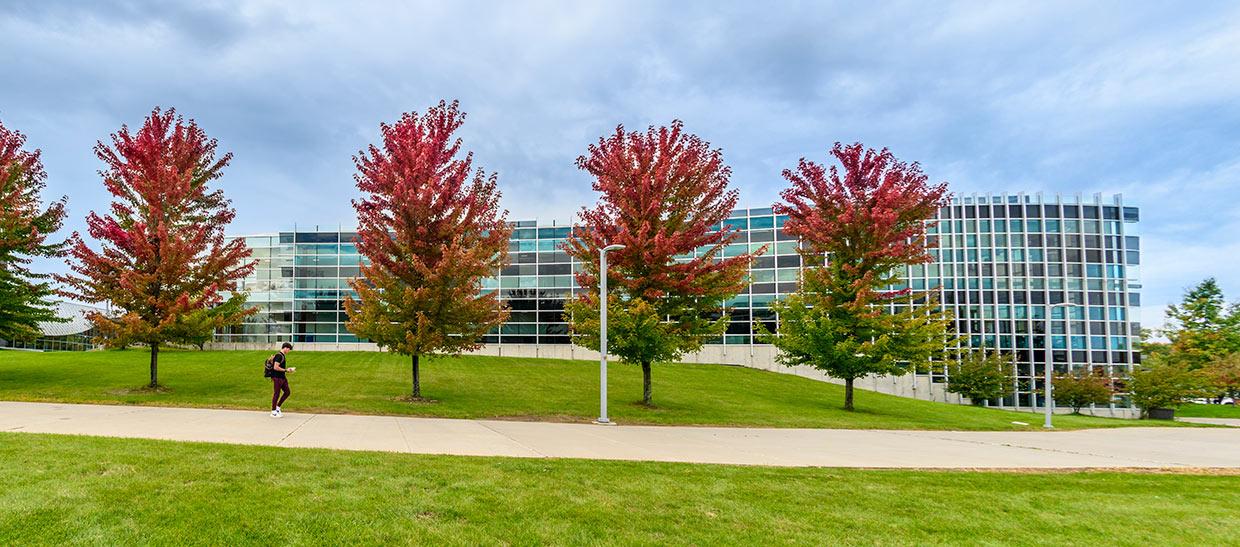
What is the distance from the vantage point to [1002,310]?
212ft

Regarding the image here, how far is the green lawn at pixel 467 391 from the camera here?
62.3 feet

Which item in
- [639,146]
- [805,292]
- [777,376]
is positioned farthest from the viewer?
[777,376]

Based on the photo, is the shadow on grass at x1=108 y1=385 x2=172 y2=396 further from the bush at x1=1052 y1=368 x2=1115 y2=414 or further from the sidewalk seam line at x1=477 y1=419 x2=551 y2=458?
the bush at x1=1052 y1=368 x2=1115 y2=414

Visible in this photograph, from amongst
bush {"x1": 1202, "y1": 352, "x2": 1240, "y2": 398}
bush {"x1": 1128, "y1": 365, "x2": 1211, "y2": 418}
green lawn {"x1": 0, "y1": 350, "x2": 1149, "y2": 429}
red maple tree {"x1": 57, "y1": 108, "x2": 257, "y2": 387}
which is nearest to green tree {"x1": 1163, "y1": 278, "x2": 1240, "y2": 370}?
bush {"x1": 1202, "y1": 352, "x2": 1240, "y2": 398}

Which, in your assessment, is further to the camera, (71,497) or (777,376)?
(777,376)

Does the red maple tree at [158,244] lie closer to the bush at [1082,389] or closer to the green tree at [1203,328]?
the bush at [1082,389]

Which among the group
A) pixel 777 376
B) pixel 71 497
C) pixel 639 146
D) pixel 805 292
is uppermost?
pixel 639 146

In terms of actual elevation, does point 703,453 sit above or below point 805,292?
below

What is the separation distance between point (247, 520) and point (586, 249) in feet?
55.4

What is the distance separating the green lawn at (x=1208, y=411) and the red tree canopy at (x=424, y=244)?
58.1 m

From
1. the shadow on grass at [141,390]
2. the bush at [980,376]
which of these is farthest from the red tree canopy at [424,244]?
the bush at [980,376]

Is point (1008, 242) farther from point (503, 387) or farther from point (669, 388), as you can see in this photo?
point (503, 387)

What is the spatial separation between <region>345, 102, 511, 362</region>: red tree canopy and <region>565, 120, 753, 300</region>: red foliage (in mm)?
3670

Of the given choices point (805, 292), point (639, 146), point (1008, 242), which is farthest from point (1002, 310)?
point (639, 146)
